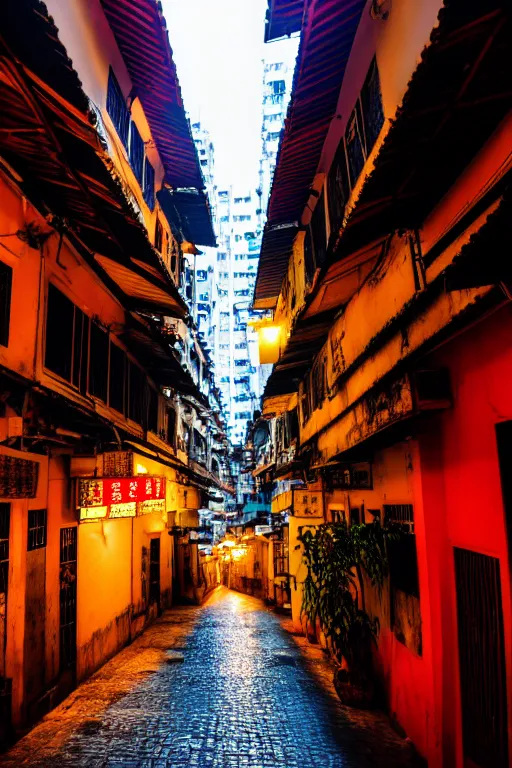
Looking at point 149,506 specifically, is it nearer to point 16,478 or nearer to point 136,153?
point 16,478

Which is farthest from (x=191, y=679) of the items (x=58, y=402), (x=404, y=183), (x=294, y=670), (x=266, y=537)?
(x=266, y=537)

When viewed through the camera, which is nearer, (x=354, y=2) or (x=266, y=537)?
(x=354, y=2)

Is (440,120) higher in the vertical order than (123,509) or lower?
higher

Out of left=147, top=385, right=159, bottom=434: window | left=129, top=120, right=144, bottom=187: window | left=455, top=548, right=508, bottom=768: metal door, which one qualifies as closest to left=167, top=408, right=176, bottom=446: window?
left=147, top=385, right=159, bottom=434: window

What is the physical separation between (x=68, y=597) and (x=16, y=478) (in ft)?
14.6

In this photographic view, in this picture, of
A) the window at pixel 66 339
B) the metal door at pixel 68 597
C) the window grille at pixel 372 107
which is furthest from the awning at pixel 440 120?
the metal door at pixel 68 597

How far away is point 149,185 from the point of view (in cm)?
1480

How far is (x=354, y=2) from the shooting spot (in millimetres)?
7445

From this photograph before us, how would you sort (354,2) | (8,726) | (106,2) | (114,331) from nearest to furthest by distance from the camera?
(354,2) → (8,726) → (106,2) → (114,331)

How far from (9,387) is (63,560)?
4817mm

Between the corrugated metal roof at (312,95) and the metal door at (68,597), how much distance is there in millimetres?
9088

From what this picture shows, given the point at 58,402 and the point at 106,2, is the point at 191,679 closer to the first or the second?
the point at 58,402

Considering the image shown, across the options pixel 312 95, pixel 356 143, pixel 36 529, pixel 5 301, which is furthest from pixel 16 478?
pixel 312 95

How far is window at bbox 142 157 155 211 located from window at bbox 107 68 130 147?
2.18 metres
